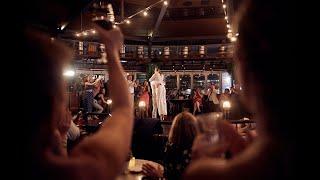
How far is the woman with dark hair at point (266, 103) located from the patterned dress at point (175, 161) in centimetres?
211

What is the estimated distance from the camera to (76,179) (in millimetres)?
828

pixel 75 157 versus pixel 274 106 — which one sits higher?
pixel 274 106

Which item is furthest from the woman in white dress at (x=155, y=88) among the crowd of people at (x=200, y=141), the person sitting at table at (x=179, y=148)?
the crowd of people at (x=200, y=141)

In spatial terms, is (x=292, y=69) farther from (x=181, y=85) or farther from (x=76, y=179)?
(x=181, y=85)

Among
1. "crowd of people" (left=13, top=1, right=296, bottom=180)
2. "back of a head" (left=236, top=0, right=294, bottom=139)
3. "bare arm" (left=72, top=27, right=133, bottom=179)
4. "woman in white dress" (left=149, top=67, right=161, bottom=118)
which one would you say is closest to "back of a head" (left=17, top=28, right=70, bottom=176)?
"crowd of people" (left=13, top=1, right=296, bottom=180)

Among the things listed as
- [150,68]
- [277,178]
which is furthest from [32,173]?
[150,68]

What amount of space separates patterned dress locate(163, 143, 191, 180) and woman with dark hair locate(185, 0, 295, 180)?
211cm

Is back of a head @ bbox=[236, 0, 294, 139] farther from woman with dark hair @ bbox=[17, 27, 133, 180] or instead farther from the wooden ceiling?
the wooden ceiling

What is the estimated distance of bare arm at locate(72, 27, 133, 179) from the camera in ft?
2.89

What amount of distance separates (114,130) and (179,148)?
7.49ft

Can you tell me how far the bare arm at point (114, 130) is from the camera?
882 millimetres

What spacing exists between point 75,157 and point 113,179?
0.13 meters

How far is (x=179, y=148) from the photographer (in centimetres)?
316

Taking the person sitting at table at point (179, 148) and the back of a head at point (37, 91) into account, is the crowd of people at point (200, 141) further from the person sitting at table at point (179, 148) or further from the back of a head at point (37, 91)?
the person sitting at table at point (179, 148)
